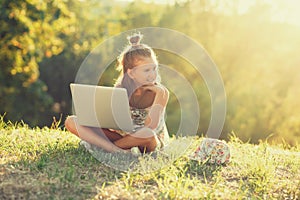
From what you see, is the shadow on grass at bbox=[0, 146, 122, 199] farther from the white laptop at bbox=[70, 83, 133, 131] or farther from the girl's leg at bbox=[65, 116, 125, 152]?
the white laptop at bbox=[70, 83, 133, 131]

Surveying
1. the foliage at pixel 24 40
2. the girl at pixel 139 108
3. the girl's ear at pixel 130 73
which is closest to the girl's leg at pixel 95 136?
the girl at pixel 139 108

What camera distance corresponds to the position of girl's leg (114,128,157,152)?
16.2ft

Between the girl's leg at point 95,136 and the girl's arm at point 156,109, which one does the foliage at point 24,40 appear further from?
the girl's arm at point 156,109

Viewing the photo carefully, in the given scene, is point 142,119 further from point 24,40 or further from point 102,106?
point 24,40

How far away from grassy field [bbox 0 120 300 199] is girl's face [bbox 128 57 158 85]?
2.73 feet

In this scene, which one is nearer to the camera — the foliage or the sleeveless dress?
the sleeveless dress

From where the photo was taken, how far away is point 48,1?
16.8m

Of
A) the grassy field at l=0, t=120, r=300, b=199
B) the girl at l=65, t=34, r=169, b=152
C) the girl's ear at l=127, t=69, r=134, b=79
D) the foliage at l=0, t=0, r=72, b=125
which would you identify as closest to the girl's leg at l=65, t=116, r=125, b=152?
the girl at l=65, t=34, r=169, b=152

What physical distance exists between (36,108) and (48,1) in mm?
6915

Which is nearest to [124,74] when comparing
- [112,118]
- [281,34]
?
[112,118]

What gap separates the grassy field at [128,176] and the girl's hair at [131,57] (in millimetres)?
826

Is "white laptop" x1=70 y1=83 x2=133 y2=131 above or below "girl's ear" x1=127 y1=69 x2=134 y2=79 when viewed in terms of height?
below

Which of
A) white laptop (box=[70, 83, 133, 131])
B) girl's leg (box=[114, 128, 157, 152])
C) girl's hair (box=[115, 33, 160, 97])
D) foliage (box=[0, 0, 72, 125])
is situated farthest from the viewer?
foliage (box=[0, 0, 72, 125])

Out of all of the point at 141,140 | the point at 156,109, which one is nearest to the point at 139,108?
the point at 156,109
